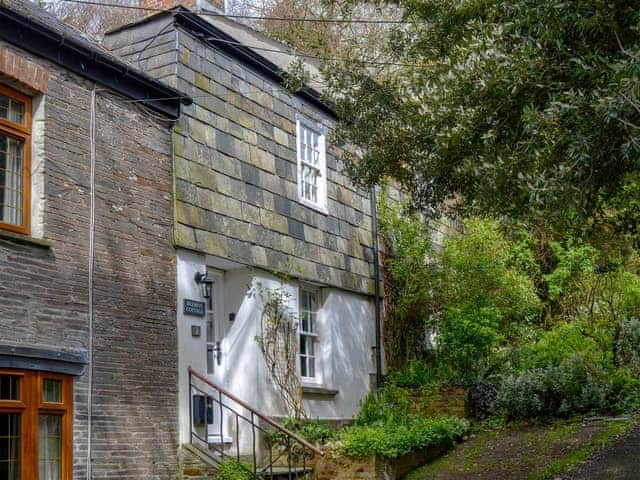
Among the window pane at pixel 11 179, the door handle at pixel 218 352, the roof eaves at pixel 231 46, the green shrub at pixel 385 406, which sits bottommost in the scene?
the green shrub at pixel 385 406

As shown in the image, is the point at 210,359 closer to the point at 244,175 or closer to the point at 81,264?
the point at 244,175

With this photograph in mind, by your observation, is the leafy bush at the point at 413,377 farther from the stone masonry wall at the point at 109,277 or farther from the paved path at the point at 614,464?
the stone masonry wall at the point at 109,277

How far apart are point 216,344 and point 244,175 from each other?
2.62 meters

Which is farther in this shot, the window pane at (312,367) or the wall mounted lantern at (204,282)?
the window pane at (312,367)

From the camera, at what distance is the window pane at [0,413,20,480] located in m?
8.71

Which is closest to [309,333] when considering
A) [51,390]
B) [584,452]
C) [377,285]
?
[377,285]

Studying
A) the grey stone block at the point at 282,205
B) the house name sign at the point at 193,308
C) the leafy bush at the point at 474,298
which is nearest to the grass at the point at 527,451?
the leafy bush at the point at 474,298

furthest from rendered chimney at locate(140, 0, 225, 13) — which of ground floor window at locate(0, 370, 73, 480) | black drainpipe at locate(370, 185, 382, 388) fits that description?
ground floor window at locate(0, 370, 73, 480)

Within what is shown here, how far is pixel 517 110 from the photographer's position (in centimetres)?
924

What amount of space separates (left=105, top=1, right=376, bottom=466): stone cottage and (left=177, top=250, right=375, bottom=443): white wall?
0.02 meters

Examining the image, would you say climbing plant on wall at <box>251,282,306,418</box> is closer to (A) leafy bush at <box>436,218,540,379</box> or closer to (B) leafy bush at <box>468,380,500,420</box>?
(B) leafy bush at <box>468,380,500,420</box>

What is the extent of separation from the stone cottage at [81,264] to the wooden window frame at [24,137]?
0.05 ft

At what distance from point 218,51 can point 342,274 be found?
182 inches

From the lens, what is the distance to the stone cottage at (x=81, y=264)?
919cm
